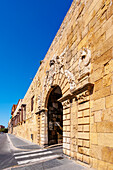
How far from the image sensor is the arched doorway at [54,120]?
8.42 m

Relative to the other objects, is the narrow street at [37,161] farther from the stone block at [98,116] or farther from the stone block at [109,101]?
the stone block at [109,101]

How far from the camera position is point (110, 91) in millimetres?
3119

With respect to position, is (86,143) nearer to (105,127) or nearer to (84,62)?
(105,127)

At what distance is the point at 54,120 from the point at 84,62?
550cm

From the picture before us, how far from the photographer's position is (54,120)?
8.76m

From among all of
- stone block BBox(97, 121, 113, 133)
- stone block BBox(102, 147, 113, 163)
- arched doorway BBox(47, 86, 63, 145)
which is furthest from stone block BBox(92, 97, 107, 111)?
arched doorway BBox(47, 86, 63, 145)

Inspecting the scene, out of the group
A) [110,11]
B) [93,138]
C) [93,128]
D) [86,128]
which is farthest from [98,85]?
[110,11]

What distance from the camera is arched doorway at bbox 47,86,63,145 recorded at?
27.6ft

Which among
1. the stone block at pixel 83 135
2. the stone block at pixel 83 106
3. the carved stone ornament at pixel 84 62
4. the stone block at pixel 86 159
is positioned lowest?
the stone block at pixel 86 159

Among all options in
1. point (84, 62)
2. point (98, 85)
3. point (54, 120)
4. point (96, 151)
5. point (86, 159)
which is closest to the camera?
point (96, 151)

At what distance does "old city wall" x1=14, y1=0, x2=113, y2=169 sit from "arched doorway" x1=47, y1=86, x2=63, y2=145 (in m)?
3.09

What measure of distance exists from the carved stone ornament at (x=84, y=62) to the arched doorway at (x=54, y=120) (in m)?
4.05

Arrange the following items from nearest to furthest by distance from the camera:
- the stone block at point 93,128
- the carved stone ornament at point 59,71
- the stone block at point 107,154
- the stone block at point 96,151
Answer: the stone block at point 107,154 < the stone block at point 96,151 < the stone block at point 93,128 < the carved stone ornament at point 59,71

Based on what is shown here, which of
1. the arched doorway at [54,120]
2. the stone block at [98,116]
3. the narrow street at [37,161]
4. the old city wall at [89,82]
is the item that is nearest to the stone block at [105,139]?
the old city wall at [89,82]
